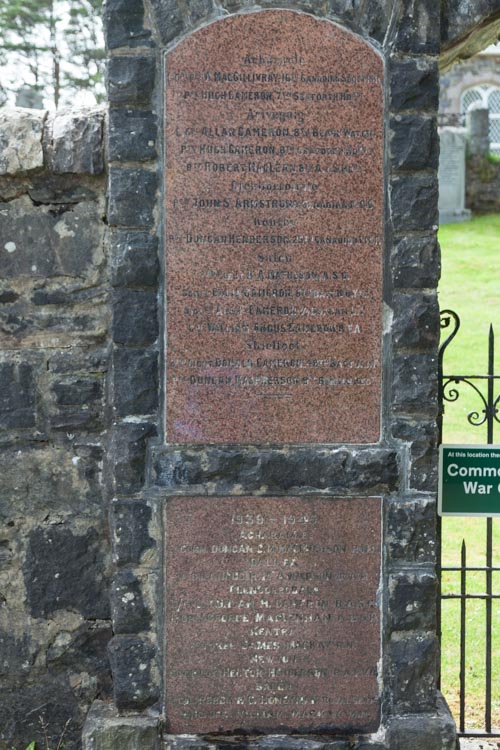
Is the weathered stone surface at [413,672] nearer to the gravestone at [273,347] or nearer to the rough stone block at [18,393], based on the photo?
the gravestone at [273,347]

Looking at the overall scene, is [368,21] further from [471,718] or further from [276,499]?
[471,718]

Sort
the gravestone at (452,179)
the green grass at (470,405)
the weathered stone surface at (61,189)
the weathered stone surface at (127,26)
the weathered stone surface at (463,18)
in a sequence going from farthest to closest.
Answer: the gravestone at (452,179) → the green grass at (470,405) → the weathered stone surface at (61,189) → the weathered stone surface at (463,18) → the weathered stone surface at (127,26)

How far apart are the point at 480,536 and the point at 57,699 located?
3908 millimetres

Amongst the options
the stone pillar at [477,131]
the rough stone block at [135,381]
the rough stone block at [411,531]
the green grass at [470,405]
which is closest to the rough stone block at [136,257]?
the rough stone block at [135,381]

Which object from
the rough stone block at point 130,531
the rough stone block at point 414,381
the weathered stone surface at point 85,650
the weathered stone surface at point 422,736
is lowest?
the weathered stone surface at point 422,736

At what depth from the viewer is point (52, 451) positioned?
145 inches

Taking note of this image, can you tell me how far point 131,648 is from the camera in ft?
11.2

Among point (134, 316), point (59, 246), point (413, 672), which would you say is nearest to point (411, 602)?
point (413, 672)

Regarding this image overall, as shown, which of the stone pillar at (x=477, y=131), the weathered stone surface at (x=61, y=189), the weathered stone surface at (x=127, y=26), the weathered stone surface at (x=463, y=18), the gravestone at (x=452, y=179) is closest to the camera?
the weathered stone surface at (x=127, y=26)

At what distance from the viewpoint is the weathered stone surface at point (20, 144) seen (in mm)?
3533

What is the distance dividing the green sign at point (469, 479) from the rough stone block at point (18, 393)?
1649 millimetres

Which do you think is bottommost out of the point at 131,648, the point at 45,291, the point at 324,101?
the point at 131,648

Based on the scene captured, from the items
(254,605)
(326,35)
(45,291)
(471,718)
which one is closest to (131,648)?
(254,605)

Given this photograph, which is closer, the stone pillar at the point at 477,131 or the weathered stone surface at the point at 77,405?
the weathered stone surface at the point at 77,405
